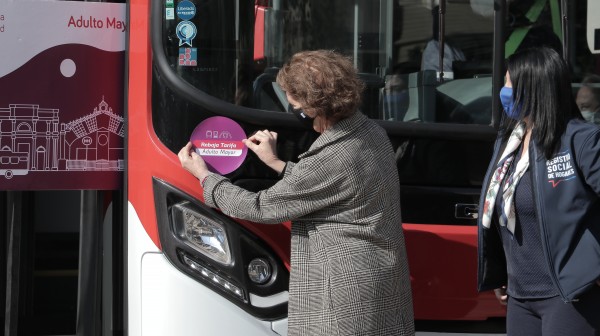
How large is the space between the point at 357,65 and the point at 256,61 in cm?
39

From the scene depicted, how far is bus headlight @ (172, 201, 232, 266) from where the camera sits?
10.5 ft

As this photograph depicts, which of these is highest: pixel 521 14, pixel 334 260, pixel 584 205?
pixel 521 14

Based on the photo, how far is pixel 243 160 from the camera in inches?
127

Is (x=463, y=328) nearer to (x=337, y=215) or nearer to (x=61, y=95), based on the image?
(x=337, y=215)

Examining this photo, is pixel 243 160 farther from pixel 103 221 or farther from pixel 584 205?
pixel 584 205

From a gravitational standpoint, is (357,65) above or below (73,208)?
above

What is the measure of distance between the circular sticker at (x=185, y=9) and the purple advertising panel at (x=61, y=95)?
246mm

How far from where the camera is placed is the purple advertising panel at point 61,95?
3.26 meters

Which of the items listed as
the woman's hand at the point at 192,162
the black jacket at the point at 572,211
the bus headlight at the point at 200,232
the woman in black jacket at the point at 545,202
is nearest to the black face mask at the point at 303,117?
the woman's hand at the point at 192,162

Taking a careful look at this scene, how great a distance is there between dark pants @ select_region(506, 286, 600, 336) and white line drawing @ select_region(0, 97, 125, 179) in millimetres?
1592

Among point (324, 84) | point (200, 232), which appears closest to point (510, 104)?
point (324, 84)

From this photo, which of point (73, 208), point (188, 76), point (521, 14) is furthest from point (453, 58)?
point (73, 208)

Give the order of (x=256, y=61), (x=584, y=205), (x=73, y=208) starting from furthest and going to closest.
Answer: (x=73, y=208) < (x=256, y=61) < (x=584, y=205)

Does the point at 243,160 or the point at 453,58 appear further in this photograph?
the point at 453,58
